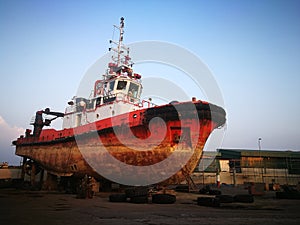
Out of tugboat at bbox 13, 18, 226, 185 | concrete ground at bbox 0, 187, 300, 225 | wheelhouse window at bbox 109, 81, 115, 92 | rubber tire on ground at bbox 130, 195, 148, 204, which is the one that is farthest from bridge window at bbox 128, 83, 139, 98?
concrete ground at bbox 0, 187, 300, 225

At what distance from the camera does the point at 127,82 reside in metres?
16.9

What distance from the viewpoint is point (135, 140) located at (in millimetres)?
13000

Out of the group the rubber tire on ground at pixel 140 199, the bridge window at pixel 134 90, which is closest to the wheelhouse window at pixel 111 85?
the bridge window at pixel 134 90

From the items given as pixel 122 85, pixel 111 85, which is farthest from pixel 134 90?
pixel 111 85

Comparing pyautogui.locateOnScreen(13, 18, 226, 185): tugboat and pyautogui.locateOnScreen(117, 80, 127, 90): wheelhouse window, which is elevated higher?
pyautogui.locateOnScreen(117, 80, 127, 90): wheelhouse window

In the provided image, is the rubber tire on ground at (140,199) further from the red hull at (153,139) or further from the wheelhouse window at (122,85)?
the wheelhouse window at (122,85)

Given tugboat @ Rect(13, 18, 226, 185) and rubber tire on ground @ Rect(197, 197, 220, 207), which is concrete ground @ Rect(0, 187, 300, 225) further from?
tugboat @ Rect(13, 18, 226, 185)

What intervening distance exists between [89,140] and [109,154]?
2065mm

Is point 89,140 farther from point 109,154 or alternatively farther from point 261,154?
point 261,154

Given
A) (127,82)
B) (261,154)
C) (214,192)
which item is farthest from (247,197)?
(261,154)

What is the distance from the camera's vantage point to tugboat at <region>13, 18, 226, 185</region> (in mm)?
12555

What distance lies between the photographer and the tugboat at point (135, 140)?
12555mm

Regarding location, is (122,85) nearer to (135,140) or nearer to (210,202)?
(135,140)

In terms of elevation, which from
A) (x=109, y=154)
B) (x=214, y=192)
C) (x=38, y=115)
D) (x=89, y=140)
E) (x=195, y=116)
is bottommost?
(x=214, y=192)
